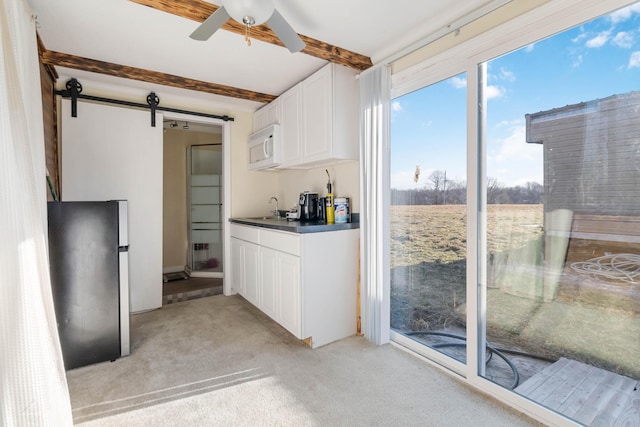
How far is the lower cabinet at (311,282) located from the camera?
2404 millimetres

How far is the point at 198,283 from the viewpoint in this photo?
14.3 feet

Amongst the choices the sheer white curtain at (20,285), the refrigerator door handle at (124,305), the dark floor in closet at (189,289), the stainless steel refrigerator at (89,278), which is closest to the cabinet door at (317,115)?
the stainless steel refrigerator at (89,278)

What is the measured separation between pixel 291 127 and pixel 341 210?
994 mm

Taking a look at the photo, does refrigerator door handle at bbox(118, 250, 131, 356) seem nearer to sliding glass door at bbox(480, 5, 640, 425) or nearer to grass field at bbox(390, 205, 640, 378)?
grass field at bbox(390, 205, 640, 378)

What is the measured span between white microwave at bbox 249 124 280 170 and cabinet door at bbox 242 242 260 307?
3.06 ft

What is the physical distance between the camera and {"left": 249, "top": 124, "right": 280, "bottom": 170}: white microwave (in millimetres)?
3297

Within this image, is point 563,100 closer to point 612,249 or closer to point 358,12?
point 612,249

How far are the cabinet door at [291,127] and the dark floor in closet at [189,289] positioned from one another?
1.94 meters

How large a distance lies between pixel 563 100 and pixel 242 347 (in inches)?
105

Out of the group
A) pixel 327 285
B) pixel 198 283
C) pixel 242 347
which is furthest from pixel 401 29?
pixel 198 283

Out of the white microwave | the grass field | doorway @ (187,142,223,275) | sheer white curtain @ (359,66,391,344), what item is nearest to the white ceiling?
sheer white curtain @ (359,66,391,344)

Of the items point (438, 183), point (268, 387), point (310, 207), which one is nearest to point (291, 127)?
point (310, 207)

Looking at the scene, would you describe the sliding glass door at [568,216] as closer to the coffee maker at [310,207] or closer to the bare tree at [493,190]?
the bare tree at [493,190]

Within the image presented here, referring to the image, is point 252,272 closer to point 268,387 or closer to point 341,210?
point 341,210
